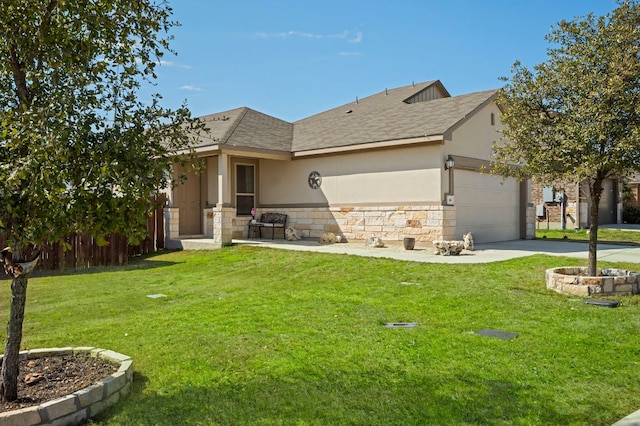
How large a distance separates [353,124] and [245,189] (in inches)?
171

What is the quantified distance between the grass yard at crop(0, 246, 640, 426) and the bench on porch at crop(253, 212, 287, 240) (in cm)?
710

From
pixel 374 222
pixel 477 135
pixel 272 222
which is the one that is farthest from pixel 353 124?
pixel 272 222

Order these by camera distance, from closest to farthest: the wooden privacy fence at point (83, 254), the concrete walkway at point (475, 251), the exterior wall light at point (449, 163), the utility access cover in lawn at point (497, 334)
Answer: the utility access cover in lawn at point (497, 334) < the concrete walkway at point (475, 251) < the wooden privacy fence at point (83, 254) < the exterior wall light at point (449, 163)

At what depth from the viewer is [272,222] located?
1583 centimetres

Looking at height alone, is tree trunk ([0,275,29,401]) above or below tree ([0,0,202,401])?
below

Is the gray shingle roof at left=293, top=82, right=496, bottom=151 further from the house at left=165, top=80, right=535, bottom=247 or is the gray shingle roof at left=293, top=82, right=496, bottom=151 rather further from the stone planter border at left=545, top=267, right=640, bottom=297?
the stone planter border at left=545, top=267, right=640, bottom=297

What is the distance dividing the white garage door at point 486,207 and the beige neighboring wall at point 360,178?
1.15m

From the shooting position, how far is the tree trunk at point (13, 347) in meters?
3.35

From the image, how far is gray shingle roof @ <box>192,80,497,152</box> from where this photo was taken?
13.5 meters

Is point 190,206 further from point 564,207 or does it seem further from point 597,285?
point 564,207

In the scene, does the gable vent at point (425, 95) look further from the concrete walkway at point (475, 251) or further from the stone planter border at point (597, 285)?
the stone planter border at point (597, 285)

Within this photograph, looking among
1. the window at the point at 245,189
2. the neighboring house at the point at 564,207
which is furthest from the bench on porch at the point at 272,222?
the neighboring house at the point at 564,207

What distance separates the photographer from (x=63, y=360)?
4.07m

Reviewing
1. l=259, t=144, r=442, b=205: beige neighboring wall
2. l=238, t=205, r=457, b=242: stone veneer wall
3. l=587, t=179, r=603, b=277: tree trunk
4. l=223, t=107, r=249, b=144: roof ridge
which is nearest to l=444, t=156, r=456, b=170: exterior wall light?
l=259, t=144, r=442, b=205: beige neighboring wall
